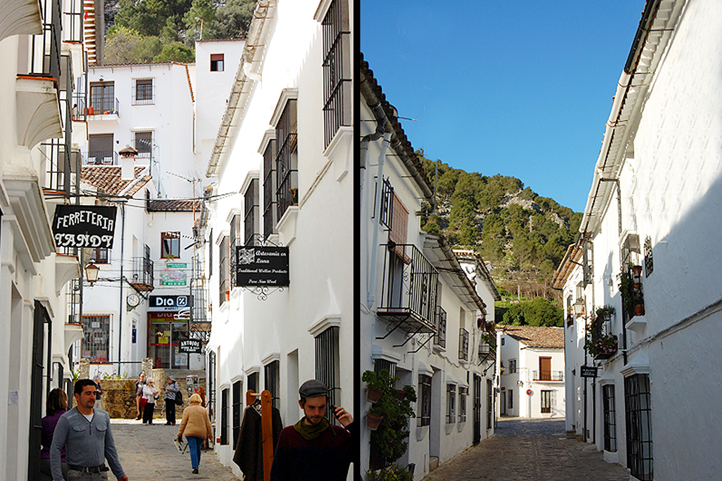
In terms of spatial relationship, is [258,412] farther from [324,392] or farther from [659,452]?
[659,452]

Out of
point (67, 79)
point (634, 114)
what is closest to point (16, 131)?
point (67, 79)

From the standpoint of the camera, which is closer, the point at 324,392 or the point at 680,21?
the point at 680,21

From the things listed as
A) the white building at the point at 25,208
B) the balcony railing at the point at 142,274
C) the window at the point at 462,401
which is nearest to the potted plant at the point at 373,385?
the window at the point at 462,401

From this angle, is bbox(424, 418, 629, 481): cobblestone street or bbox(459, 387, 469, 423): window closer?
bbox(424, 418, 629, 481): cobblestone street

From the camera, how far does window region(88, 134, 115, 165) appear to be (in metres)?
20.6

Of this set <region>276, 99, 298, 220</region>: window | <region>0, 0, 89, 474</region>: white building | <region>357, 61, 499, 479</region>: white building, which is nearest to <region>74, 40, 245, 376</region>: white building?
<region>0, 0, 89, 474</region>: white building

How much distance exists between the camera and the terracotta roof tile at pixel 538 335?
1.23 meters

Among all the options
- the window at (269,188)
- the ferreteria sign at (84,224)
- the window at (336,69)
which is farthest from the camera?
the ferreteria sign at (84,224)

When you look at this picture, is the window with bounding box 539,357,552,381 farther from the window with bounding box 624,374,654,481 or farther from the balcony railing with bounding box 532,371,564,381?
the window with bounding box 624,374,654,481

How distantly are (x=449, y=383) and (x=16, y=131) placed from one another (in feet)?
9.27

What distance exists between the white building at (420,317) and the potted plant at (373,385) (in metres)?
0.01

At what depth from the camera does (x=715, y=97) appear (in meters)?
0.82

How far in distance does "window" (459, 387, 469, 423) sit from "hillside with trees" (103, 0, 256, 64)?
508cm

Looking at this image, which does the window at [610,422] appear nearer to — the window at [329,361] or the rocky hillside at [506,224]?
the rocky hillside at [506,224]
